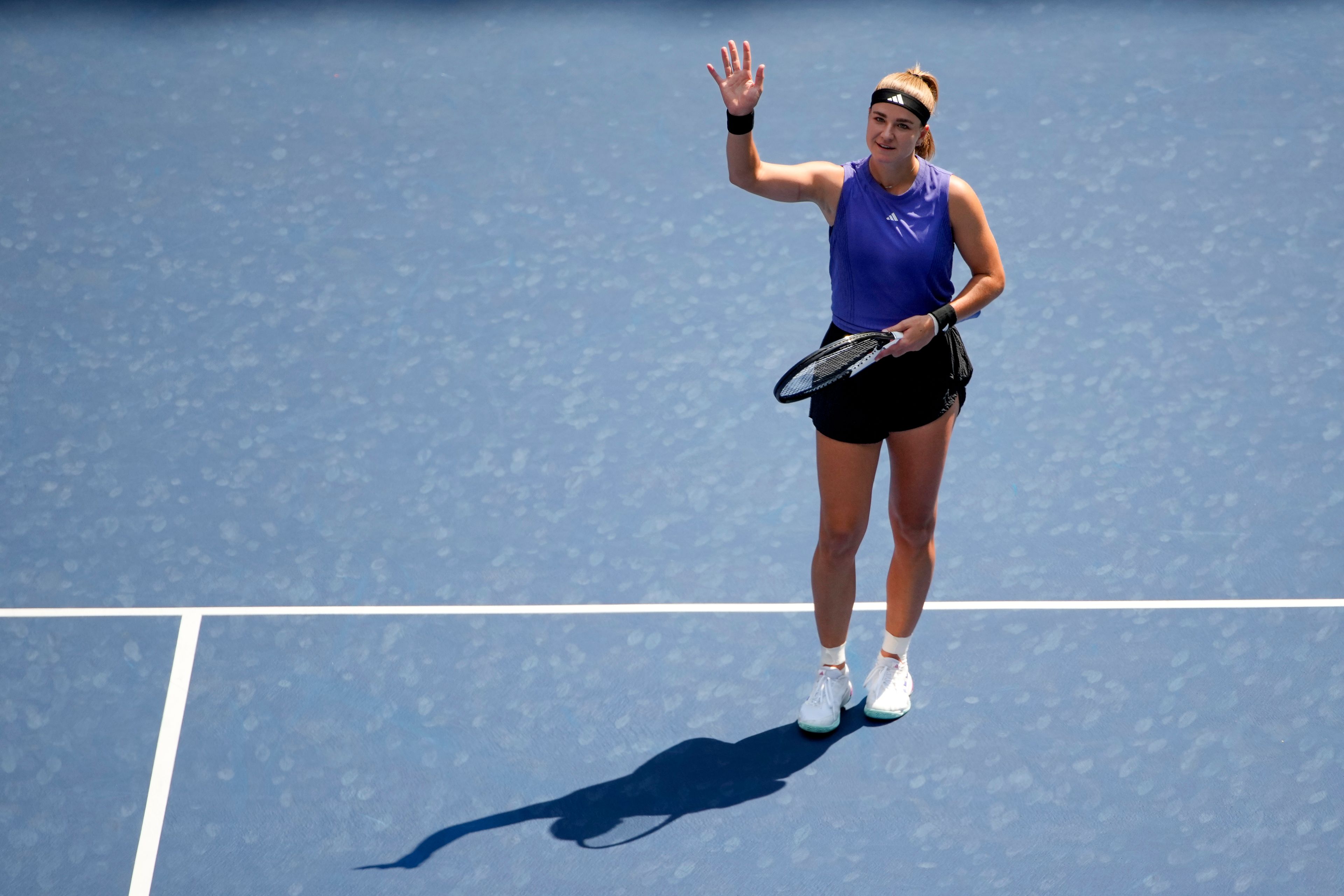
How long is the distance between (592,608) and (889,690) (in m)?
0.75

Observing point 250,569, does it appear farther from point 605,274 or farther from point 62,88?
point 62,88

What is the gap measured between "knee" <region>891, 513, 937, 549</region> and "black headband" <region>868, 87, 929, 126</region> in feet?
2.73

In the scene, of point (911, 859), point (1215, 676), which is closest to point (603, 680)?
point (911, 859)

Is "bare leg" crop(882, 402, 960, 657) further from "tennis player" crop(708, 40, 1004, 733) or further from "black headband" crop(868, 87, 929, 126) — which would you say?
"black headband" crop(868, 87, 929, 126)

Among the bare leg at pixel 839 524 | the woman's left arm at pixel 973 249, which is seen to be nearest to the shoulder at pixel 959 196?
the woman's left arm at pixel 973 249

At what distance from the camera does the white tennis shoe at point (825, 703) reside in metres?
3.13

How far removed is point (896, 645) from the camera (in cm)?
317

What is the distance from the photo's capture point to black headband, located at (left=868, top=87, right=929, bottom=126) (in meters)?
2.63

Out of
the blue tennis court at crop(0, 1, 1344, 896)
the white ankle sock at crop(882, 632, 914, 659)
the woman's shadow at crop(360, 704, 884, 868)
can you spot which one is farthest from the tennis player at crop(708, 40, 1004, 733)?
the blue tennis court at crop(0, 1, 1344, 896)

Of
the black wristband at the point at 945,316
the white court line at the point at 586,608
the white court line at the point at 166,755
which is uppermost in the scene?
the black wristband at the point at 945,316

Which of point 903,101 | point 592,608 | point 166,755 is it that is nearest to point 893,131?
point 903,101

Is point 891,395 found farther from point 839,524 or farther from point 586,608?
point 586,608

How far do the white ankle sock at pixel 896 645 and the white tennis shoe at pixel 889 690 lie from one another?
0.01m

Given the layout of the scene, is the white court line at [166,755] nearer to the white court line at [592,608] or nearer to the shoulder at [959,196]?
the white court line at [592,608]
